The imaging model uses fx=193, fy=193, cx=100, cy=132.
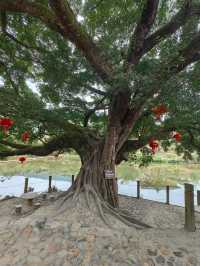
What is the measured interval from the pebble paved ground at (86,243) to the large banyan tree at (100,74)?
35.9 inches

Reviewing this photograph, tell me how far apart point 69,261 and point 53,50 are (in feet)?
17.6

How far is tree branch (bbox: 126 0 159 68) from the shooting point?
4402 mm

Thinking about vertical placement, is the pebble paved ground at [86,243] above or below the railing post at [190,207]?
below

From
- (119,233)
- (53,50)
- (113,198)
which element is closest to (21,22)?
(53,50)

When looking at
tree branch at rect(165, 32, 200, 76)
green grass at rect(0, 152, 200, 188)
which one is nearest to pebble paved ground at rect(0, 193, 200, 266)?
tree branch at rect(165, 32, 200, 76)

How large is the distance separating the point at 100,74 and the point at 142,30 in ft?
5.05

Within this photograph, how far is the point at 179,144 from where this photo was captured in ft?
25.8

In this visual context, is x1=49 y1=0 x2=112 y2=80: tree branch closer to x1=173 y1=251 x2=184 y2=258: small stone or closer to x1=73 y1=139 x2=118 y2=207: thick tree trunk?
x1=73 y1=139 x2=118 y2=207: thick tree trunk

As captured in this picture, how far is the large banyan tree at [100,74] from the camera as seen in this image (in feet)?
12.4

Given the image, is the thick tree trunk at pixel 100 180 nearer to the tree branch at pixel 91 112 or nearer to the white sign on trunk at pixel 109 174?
the white sign on trunk at pixel 109 174

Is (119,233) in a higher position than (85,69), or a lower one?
lower

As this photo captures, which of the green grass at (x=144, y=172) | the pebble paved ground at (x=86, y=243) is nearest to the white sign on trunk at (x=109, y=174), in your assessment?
the pebble paved ground at (x=86, y=243)

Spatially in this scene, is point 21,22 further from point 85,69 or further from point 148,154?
point 148,154

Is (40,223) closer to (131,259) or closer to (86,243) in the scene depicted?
(86,243)
